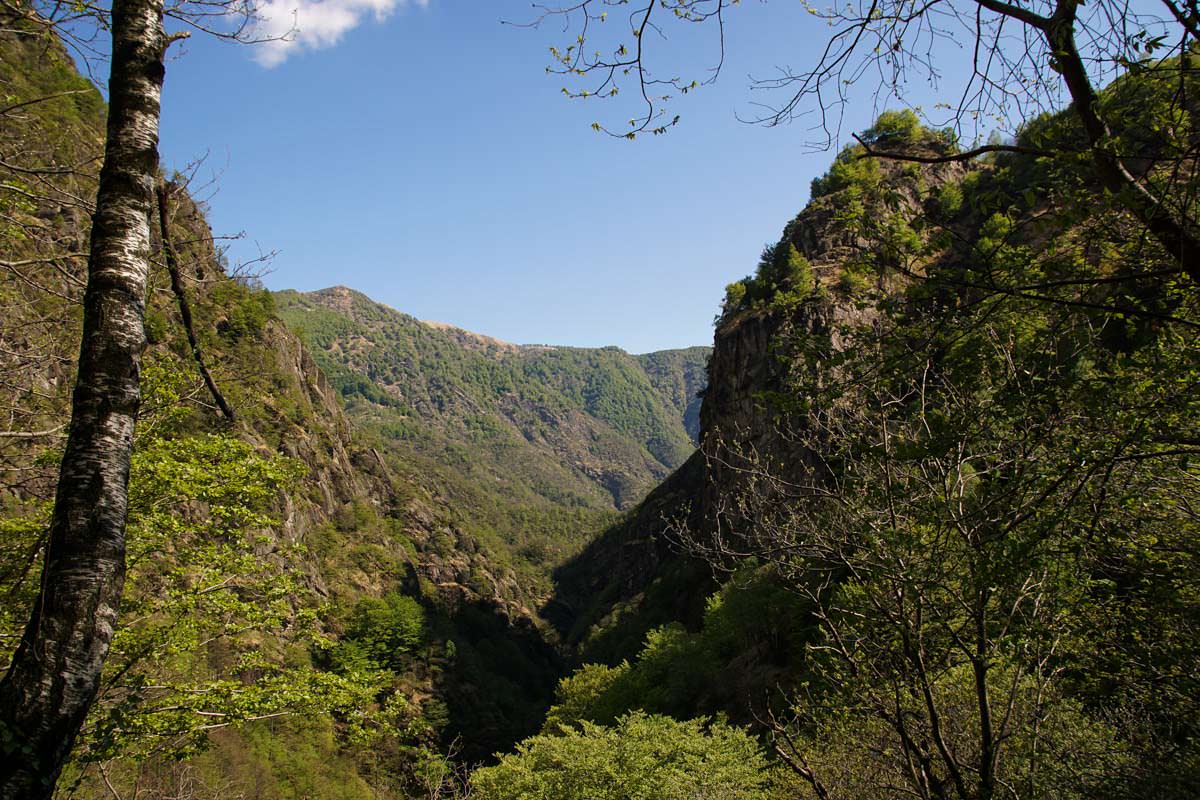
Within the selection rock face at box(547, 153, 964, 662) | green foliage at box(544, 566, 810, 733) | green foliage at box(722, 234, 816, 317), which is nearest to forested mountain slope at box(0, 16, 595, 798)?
green foliage at box(544, 566, 810, 733)

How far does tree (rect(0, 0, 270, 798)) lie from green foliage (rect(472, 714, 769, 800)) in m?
15.6

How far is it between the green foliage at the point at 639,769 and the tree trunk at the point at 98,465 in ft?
51.3

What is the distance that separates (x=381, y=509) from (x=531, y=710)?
40875 mm

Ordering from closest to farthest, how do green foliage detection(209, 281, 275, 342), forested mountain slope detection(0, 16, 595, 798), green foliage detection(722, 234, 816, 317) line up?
forested mountain slope detection(0, 16, 595, 798) < green foliage detection(722, 234, 816, 317) < green foliage detection(209, 281, 275, 342)

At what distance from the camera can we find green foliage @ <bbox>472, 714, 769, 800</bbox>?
625 inches

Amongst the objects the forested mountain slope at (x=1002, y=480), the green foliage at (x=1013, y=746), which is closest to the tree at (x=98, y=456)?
the forested mountain slope at (x=1002, y=480)

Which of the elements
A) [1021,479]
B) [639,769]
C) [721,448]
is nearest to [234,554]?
[1021,479]

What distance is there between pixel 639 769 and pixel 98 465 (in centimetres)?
1749

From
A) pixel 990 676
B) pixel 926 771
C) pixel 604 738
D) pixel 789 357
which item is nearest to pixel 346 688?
pixel 926 771

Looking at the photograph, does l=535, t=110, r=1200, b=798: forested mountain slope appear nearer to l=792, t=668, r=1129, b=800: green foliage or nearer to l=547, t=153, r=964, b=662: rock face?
l=792, t=668, r=1129, b=800: green foliage

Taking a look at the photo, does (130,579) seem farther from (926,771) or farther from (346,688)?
(926,771)

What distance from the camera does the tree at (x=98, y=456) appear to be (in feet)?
7.83

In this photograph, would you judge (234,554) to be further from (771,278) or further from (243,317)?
(243,317)

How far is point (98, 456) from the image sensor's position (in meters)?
2.80
